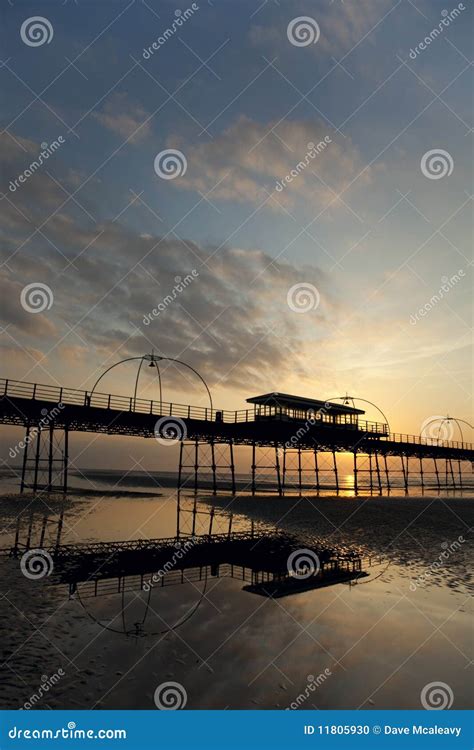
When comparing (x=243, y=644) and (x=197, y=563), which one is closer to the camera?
(x=243, y=644)

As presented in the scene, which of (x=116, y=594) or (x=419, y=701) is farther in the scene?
(x=116, y=594)

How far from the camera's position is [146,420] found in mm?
31547

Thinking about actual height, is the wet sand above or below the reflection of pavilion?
below

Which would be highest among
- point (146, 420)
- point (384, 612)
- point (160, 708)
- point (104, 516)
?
point (146, 420)

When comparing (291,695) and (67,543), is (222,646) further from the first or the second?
(67,543)

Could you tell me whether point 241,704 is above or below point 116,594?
below

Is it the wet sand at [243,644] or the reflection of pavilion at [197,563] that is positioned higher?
the reflection of pavilion at [197,563]

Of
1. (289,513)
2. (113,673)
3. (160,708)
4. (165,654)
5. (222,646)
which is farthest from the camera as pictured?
(289,513)

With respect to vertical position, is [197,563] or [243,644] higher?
[197,563]

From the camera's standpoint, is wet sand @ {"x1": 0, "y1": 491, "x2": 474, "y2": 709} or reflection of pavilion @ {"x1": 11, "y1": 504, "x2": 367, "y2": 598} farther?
reflection of pavilion @ {"x1": 11, "y1": 504, "x2": 367, "y2": 598}

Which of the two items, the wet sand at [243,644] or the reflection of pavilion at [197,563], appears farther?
the reflection of pavilion at [197,563]

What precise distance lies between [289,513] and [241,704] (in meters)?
21.5

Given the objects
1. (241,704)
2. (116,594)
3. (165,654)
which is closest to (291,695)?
(241,704)

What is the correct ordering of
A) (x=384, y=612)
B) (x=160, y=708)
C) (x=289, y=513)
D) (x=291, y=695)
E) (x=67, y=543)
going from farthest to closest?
(x=289, y=513) → (x=67, y=543) → (x=384, y=612) → (x=291, y=695) → (x=160, y=708)
